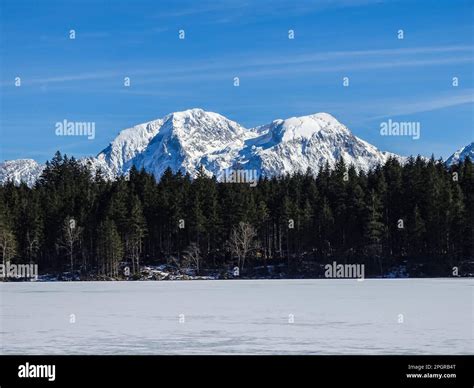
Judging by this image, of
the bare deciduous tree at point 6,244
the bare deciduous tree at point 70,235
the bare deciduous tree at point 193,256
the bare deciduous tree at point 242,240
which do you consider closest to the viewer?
the bare deciduous tree at point 6,244

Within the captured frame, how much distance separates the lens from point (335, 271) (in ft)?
355

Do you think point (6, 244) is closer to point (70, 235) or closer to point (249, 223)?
point (70, 235)

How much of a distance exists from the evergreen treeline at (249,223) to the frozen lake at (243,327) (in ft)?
204

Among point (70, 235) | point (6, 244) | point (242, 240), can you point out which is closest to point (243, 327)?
point (242, 240)

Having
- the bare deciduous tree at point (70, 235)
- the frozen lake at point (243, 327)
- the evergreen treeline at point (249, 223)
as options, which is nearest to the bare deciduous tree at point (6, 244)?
the evergreen treeline at point (249, 223)

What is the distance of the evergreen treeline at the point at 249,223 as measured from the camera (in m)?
107

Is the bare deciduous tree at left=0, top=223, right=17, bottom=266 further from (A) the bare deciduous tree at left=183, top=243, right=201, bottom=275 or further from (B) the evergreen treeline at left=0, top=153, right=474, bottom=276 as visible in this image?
(A) the bare deciduous tree at left=183, top=243, right=201, bottom=275

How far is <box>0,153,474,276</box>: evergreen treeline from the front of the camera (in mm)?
107475

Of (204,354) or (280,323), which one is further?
(280,323)

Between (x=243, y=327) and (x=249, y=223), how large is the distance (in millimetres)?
85067

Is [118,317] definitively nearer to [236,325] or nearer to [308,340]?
[236,325]

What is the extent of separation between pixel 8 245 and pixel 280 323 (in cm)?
8546

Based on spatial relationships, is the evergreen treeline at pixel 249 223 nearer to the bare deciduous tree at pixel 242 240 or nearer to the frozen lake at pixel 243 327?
the bare deciduous tree at pixel 242 240
